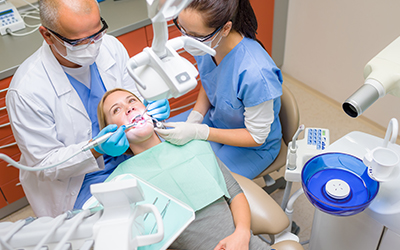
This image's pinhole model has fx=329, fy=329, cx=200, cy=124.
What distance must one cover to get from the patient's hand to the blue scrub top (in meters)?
0.51

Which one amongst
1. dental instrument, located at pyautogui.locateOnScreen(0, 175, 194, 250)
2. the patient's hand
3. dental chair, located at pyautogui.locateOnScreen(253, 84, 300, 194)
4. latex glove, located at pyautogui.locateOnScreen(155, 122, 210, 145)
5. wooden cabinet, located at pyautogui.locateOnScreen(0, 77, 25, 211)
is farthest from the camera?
wooden cabinet, located at pyautogui.locateOnScreen(0, 77, 25, 211)

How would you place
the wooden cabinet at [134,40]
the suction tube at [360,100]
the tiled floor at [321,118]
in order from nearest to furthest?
the suction tube at [360,100] < the wooden cabinet at [134,40] < the tiled floor at [321,118]

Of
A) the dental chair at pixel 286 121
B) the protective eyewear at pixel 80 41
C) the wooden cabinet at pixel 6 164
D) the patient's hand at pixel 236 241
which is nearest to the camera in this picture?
the patient's hand at pixel 236 241

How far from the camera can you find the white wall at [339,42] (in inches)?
83.0

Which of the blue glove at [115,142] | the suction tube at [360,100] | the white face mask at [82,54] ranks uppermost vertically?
the suction tube at [360,100]

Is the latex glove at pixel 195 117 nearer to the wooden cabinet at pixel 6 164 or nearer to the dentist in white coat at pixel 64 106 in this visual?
the dentist in white coat at pixel 64 106

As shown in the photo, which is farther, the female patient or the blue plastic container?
the female patient

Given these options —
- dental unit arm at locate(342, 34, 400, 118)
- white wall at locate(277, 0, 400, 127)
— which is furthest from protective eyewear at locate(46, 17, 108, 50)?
white wall at locate(277, 0, 400, 127)

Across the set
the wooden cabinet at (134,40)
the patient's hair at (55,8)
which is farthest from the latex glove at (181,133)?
the wooden cabinet at (134,40)

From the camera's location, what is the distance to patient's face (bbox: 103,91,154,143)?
136cm

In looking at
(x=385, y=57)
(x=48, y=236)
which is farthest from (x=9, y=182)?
(x=385, y=57)

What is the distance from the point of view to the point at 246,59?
4.68 ft

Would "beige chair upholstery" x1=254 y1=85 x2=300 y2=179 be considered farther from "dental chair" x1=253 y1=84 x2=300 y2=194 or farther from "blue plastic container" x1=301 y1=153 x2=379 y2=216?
"blue plastic container" x1=301 y1=153 x2=379 y2=216

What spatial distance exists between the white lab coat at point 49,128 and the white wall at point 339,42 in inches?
66.7
